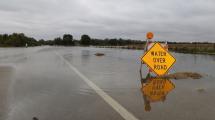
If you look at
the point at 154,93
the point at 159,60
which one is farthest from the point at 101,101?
the point at 159,60

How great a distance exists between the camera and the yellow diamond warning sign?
44.1 ft

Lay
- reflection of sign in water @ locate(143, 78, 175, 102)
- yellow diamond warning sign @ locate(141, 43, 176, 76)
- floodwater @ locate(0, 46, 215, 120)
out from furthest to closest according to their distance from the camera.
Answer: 1. yellow diamond warning sign @ locate(141, 43, 176, 76)
2. reflection of sign in water @ locate(143, 78, 175, 102)
3. floodwater @ locate(0, 46, 215, 120)

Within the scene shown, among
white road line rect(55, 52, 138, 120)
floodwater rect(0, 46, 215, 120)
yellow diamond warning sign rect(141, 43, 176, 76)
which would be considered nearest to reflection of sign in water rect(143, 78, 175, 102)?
floodwater rect(0, 46, 215, 120)

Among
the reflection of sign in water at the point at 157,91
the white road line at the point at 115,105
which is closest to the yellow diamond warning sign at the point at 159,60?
the reflection of sign in water at the point at 157,91

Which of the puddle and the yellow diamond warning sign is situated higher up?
the yellow diamond warning sign

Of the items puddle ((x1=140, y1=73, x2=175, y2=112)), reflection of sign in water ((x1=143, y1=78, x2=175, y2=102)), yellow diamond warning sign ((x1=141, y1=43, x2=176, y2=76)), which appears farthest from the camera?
yellow diamond warning sign ((x1=141, y1=43, x2=176, y2=76))

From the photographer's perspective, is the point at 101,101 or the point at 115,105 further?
the point at 101,101

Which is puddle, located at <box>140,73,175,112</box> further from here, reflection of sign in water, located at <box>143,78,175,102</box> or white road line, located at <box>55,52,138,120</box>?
white road line, located at <box>55,52,138,120</box>

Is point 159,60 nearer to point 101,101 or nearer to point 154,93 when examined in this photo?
point 154,93

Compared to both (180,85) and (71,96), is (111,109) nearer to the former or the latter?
(71,96)

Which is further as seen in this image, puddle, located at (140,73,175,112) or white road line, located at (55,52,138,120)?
puddle, located at (140,73,175,112)

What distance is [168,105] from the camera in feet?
25.0

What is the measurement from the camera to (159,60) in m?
13.5

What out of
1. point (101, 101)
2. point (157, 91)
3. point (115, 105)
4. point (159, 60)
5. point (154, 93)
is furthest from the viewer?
point (159, 60)
